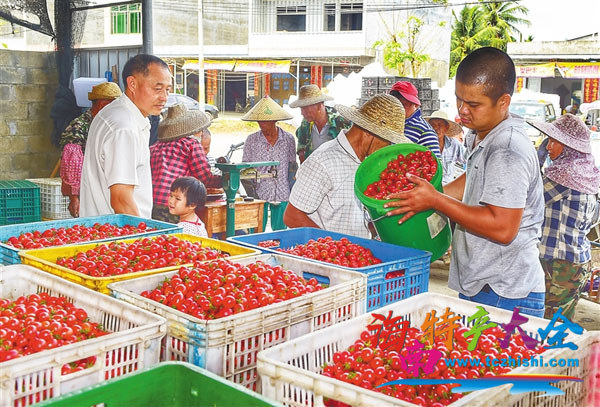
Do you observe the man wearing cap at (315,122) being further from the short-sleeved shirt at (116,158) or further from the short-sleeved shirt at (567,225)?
the short-sleeved shirt at (116,158)

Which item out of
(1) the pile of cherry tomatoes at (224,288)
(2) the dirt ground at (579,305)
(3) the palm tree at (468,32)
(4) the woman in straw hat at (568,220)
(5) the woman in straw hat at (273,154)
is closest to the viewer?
(1) the pile of cherry tomatoes at (224,288)

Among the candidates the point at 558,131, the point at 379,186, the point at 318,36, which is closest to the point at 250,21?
the point at 318,36

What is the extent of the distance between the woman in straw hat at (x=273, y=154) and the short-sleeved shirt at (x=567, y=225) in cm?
327

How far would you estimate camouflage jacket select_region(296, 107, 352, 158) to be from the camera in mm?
7719

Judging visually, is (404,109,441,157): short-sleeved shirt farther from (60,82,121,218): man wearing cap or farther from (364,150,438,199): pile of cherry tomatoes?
(364,150,438,199): pile of cherry tomatoes

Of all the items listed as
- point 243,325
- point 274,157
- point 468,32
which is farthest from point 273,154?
point 468,32

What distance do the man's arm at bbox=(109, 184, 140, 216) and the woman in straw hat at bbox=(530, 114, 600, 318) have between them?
2943mm

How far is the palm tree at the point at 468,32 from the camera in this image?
36312 mm

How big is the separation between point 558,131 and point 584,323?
221 cm

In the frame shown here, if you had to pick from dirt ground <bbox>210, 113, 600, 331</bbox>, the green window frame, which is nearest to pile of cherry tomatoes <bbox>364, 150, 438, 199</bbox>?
dirt ground <bbox>210, 113, 600, 331</bbox>

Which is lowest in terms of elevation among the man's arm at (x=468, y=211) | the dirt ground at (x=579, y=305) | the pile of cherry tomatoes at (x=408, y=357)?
the dirt ground at (x=579, y=305)

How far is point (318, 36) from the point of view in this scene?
2614 centimetres

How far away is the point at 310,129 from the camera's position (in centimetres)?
786

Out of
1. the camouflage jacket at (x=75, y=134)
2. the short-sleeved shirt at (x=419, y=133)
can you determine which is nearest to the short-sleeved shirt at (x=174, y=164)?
the camouflage jacket at (x=75, y=134)
